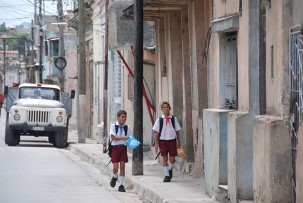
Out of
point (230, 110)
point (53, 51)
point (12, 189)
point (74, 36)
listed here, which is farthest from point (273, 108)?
point (53, 51)

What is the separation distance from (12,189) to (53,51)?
199 feet

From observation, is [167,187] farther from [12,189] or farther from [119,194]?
[12,189]

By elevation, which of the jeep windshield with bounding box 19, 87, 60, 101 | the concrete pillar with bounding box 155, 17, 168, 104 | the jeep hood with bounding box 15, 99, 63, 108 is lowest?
the jeep hood with bounding box 15, 99, 63, 108

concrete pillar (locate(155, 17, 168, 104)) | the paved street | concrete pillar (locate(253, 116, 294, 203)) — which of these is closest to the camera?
concrete pillar (locate(253, 116, 294, 203))

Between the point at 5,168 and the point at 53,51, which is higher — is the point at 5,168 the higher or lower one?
the lower one

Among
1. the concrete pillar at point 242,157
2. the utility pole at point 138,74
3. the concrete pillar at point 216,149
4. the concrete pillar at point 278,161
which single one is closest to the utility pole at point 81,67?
the utility pole at point 138,74

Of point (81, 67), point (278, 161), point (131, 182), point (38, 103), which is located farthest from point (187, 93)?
point (81, 67)

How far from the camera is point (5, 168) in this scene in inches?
961

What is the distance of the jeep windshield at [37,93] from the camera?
3831cm

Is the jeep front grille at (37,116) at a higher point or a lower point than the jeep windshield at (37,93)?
lower

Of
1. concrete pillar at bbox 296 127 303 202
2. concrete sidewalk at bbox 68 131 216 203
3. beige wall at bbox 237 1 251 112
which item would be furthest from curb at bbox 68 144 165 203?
concrete pillar at bbox 296 127 303 202

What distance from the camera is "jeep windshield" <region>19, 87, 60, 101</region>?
38.3 m

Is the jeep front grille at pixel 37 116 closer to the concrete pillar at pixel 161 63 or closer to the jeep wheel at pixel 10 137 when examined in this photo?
the jeep wheel at pixel 10 137

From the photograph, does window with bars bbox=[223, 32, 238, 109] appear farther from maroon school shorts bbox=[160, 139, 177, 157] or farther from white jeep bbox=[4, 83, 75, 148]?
white jeep bbox=[4, 83, 75, 148]
